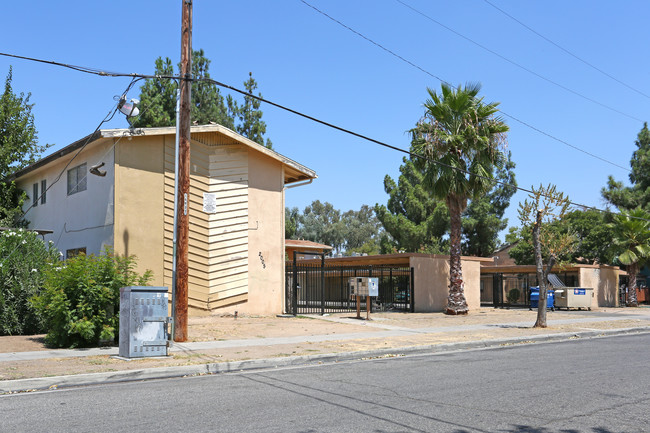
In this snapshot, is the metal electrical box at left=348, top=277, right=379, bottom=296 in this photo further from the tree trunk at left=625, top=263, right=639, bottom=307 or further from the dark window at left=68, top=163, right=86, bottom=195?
the tree trunk at left=625, top=263, right=639, bottom=307

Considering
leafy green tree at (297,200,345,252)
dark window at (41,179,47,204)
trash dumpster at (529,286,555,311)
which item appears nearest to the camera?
dark window at (41,179,47,204)

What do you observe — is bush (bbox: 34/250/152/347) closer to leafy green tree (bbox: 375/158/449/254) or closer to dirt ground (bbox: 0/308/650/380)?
dirt ground (bbox: 0/308/650/380)

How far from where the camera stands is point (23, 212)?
945 inches

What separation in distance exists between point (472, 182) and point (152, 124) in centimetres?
1824

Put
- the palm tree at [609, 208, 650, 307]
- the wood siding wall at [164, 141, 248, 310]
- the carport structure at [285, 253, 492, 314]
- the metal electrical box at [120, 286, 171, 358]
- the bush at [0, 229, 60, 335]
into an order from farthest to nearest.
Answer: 1. the palm tree at [609, 208, 650, 307]
2. the carport structure at [285, 253, 492, 314]
3. the wood siding wall at [164, 141, 248, 310]
4. the bush at [0, 229, 60, 335]
5. the metal electrical box at [120, 286, 171, 358]

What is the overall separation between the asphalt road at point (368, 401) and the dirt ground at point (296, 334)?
1391mm

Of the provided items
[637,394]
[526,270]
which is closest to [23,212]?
[637,394]

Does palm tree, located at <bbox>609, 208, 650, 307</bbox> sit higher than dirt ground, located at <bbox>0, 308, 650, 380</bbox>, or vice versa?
palm tree, located at <bbox>609, 208, 650, 307</bbox>

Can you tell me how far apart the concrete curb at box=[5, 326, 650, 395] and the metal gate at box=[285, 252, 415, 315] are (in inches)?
283

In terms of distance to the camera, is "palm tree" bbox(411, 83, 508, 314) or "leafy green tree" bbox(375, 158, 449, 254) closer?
"palm tree" bbox(411, 83, 508, 314)

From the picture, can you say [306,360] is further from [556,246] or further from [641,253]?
[641,253]

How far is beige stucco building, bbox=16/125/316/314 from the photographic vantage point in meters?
18.6

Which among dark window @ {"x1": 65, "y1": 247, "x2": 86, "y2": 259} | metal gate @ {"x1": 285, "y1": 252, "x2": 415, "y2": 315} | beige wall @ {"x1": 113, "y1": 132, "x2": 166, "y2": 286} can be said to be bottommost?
metal gate @ {"x1": 285, "y1": 252, "x2": 415, "y2": 315}

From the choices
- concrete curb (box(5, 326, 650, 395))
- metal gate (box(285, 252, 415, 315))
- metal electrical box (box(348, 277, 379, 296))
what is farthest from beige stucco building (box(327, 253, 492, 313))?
concrete curb (box(5, 326, 650, 395))
